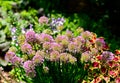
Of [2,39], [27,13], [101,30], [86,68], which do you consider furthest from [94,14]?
[86,68]

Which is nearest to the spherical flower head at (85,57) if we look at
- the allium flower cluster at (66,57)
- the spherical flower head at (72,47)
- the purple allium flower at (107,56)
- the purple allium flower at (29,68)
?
the allium flower cluster at (66,57)

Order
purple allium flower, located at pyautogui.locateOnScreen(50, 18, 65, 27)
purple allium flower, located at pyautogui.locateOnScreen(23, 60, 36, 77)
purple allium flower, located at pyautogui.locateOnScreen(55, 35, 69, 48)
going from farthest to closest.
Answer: purple allium flower, located at pyautogui.locateOnScreen(50, 18, 65, 27) < purple allium flower, located at pyautogui.locateOnScreen(55, 35, 69, 48) < purple allium flower, located at pyautogui.locateOnScreen(23, 60, 36, 77)

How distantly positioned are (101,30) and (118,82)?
2608mm

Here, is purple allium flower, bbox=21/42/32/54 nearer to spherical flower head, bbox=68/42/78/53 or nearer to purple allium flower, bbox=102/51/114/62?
spherical flower head, bbox=68/42/78/53

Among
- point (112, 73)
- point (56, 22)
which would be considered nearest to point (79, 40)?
point (112, 73)

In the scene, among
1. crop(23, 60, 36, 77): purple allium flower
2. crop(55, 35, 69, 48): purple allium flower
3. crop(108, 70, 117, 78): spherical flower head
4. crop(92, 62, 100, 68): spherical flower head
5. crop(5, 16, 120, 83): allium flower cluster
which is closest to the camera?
crop(23, 60, 36, 77): purple allium flower

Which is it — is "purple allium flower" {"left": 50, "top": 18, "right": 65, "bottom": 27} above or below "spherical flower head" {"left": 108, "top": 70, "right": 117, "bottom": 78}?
above

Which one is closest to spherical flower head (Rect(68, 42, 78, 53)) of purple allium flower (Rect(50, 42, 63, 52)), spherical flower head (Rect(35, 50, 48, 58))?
purple allium flower (Rect(50, 42, 63, 52))

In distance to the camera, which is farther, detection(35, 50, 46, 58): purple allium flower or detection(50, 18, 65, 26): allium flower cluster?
detection(50, 18, 65, 26): allium flower cluster

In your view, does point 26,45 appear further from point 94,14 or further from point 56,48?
point 94,14

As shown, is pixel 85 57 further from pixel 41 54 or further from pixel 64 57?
pixel 41 54

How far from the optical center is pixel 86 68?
490 centimetres

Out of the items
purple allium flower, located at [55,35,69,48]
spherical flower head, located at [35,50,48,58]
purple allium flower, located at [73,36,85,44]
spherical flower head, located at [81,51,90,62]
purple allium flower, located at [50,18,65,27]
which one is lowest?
spherical flower head, located at [35,50,48,58]

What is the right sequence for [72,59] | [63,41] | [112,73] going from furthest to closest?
1. [112,73]
2. [63,41]
3. [72,59]
